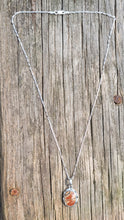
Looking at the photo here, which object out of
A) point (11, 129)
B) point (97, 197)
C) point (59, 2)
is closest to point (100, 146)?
point (97, 197)

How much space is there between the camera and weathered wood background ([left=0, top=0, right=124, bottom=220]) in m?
2.30

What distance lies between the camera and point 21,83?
7.55 ft

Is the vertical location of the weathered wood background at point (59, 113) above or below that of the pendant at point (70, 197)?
→ above

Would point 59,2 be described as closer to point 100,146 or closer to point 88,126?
point 88,126

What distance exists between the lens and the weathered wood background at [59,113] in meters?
2.30

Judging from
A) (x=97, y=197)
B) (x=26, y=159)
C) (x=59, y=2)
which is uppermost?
(x=59, y=2)

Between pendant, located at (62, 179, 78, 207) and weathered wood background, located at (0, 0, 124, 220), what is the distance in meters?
0.05

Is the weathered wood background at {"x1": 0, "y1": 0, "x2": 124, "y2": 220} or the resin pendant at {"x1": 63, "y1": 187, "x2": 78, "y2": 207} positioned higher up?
the weathered wood background at {"x1": 0, "y1": 0, "x2": 124, "y2": 220}

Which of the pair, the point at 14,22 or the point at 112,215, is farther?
the point at 112,215

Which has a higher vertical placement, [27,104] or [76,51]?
[76,51]

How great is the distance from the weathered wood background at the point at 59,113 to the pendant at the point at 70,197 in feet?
0.17

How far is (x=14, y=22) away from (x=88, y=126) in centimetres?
104

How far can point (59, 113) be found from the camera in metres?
2.36

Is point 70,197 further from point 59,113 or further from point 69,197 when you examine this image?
point 59,113
